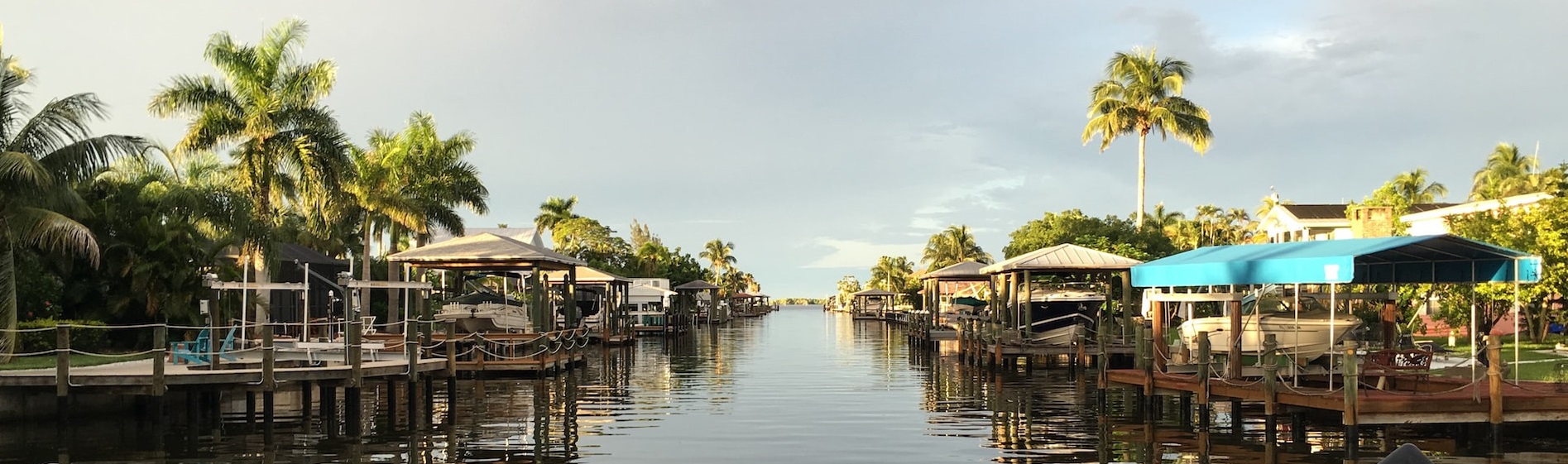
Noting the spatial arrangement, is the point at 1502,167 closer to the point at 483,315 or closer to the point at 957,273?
the point at 957,273

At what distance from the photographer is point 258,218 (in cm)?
3141

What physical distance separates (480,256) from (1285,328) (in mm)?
18609

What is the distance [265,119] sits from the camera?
32.1 m

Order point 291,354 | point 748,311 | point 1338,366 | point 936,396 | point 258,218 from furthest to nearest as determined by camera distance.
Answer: point 748,311, point 258,218, point 936,396, point 291,354, point 1338,366

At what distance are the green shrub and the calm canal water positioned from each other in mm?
7157

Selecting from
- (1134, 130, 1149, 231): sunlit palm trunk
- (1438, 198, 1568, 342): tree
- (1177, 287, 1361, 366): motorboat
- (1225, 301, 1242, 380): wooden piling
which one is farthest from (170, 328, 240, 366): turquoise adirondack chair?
(1134, 130, 1149, 231): sunlit palm trunk

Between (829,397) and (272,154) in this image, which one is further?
(272,154)

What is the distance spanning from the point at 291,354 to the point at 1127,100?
40858 millimetres

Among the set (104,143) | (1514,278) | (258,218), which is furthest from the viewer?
(258,218)

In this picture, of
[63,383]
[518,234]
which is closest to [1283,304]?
[63,383]

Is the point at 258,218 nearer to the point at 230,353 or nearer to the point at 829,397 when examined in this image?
the point at 230,353

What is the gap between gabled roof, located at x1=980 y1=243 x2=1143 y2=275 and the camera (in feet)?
110

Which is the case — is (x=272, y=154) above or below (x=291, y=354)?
above

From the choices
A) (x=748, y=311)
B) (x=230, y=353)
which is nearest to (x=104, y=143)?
(x=230, y=353)
